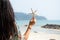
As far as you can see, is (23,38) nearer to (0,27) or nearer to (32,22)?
(32,22)

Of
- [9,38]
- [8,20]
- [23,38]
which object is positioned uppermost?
[8,20]

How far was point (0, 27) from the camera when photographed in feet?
3.41

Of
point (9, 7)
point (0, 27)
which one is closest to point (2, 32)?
point (0, 27)

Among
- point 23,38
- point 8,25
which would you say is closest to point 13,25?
point 8,25

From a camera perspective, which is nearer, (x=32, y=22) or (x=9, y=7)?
(x=9, y=7)

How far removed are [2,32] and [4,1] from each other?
16cm

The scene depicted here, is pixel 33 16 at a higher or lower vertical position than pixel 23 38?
higher

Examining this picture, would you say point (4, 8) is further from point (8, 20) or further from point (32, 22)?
point (32, 22)

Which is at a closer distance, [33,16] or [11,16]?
[11,16]

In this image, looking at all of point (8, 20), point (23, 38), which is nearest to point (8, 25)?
point (8, 20)

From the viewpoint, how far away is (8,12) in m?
1.04

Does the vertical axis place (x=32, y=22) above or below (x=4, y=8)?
below

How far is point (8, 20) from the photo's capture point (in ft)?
3.43

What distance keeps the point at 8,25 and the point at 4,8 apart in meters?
0.09
